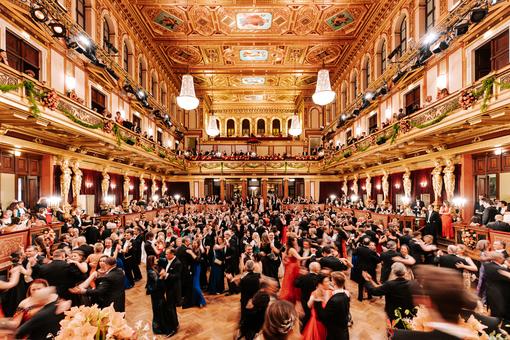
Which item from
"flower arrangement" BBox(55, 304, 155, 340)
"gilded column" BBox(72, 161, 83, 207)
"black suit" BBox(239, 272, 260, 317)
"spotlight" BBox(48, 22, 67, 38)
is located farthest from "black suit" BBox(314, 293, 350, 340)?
"gilded column" BBox(72, 161, 83, 207)

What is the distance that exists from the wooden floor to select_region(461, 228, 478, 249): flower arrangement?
341 cm

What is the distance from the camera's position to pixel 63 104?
26.9ft

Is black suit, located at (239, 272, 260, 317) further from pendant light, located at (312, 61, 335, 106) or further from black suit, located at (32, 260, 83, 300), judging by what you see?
pendant light, located at (312, 61, 335, 106)

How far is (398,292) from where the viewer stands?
3.62 meters

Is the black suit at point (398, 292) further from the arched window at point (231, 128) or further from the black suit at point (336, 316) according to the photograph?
the arched window at point (231, 128)

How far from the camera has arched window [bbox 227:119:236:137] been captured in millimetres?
31812

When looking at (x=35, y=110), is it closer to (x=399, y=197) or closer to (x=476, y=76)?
(x=476, y=76)

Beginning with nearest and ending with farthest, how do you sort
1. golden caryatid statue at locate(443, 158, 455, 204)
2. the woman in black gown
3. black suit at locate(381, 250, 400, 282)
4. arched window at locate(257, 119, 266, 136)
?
the woman in black gown → black suit at locate(381, 250, 400, 282) → golden caryatid statue at locate(443, 158, 455, 204) → arched window at locate(257, 119, 266, 136)

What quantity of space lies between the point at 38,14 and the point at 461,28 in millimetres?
13281

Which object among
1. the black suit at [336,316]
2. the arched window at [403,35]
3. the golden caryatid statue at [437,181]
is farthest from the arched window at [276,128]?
the black suit at [336,316]

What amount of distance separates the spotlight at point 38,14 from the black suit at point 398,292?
11.0 meters

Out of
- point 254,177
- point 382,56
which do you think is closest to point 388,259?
point 382,56

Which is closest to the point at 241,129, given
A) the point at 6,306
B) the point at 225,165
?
the point at 225,165

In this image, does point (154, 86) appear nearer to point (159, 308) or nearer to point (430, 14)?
point (430, 14)
